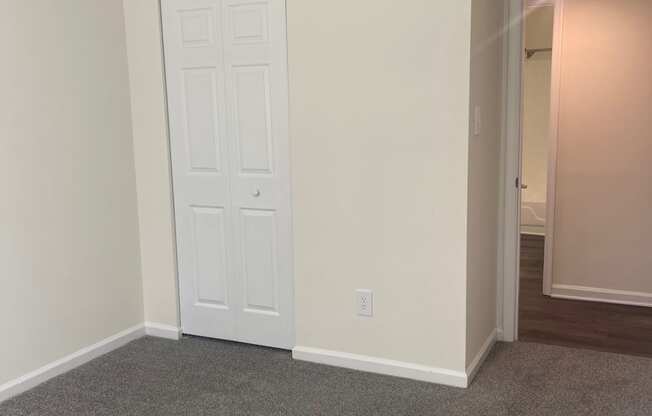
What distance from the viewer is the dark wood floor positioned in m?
3.29

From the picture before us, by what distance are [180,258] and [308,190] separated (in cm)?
91

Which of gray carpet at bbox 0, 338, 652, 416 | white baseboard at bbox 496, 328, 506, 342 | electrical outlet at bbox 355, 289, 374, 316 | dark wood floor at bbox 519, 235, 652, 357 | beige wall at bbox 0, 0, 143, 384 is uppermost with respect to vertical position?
beige wall at bbox 0, 0, 143, 384

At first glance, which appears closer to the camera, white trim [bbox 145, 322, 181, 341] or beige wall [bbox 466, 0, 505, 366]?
beige wall [bbox 466, 0, 505, 366]

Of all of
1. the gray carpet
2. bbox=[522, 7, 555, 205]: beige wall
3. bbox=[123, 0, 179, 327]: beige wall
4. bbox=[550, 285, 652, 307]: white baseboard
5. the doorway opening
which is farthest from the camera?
bbox=[522, 7, 555, 205]: beige wall

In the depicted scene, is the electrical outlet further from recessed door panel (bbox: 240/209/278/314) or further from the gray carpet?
recessed door panel (bbox: 240/209/278/314)

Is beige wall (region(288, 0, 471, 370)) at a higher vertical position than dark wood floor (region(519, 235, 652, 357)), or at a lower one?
higher

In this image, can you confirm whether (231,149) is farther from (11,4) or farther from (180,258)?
(11,4)

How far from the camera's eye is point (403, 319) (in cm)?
282

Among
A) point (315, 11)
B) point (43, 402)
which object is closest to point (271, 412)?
point (43, 402)

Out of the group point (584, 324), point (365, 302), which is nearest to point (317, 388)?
point (365, 302)

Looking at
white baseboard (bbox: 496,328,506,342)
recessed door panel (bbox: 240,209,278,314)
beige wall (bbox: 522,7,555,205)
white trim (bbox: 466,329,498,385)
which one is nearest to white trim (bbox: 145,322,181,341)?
recessed door panel (bbox: 240,209,278,314)

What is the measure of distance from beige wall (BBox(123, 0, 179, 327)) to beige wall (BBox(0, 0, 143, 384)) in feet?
0.17

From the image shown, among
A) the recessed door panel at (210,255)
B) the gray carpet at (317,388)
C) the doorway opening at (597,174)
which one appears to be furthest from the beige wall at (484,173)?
the recessed door panel at (210,255)

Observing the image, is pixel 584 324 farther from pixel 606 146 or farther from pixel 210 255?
pixel 210 255
